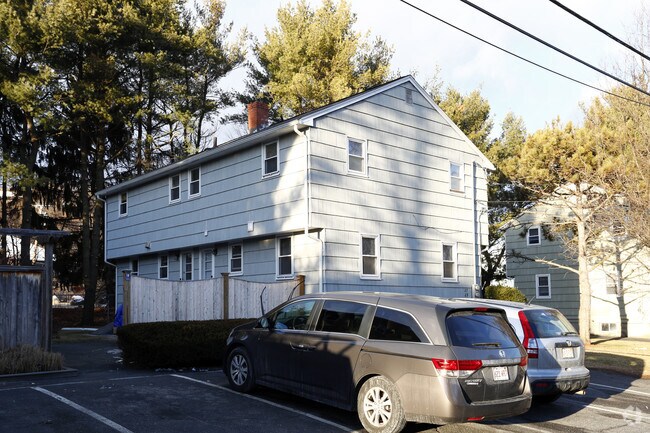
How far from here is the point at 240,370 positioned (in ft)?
32.2

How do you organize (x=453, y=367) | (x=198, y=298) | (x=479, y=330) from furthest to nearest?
(x=198, y=298), (x=479, y=330), (x=453, y=367)

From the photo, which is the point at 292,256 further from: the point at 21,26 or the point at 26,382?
the point at 21,26

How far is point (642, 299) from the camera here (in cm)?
2875

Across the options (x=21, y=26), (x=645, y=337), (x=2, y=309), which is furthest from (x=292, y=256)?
(x=645, y=337)

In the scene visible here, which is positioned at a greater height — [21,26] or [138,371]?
[21,26]

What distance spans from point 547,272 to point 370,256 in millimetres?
16999

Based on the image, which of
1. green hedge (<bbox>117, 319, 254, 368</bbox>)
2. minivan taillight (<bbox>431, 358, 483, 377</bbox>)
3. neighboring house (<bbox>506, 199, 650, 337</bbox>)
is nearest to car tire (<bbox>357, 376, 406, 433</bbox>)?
minivan taillight (<bbox>431, 358, 483, 377</bbox>)

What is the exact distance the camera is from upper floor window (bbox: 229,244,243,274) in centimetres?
2073

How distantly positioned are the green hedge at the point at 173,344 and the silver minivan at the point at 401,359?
4076mm

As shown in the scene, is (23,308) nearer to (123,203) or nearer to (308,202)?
(308,202)

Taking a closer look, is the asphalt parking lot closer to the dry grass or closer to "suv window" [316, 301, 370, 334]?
"suv window" [316, 301, 370, 334]

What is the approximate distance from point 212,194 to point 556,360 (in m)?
14.0

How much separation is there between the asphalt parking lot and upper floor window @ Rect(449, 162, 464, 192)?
464 inches

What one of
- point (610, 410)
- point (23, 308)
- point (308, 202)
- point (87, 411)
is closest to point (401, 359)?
point (87, 411)
